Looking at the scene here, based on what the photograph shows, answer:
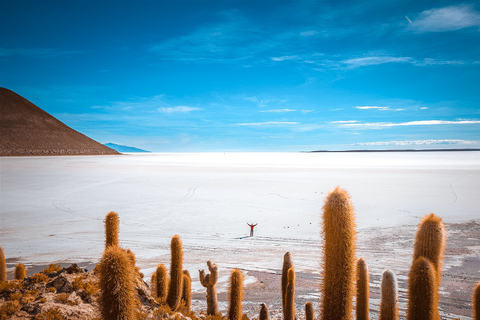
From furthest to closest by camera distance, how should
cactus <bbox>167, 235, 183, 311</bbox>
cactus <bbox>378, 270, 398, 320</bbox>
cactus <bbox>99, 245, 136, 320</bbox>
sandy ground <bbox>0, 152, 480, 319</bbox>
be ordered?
sandy ground <bbox>0, 152, 480, 319</bbox> → cactus <bbox>167, 235, 183, 311</bbox> → cactus <bbox>378, 270, 398, 320</bbox> → cactus <bbox>99, 245, 136, 320</bbox>

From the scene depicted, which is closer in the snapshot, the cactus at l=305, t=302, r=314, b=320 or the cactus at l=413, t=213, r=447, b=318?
the cactus at l=413, t=213, r=447, b=318

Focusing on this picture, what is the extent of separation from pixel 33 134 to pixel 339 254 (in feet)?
561

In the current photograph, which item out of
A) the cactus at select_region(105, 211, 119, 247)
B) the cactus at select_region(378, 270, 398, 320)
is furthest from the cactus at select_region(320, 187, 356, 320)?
the cactus at select_region(105, 211, 119, 247)

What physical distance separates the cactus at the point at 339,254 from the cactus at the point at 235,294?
172 centimetres

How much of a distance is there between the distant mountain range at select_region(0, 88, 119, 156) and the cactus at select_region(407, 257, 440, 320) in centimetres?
14479

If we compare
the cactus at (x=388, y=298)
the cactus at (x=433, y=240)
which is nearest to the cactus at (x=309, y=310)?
the cactus at (x=388, y=298)

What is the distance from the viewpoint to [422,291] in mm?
3471

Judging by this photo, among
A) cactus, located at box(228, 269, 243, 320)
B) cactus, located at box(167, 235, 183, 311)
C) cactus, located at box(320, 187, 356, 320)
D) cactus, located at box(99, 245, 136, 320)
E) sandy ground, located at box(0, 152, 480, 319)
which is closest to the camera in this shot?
cactus, located at box(99, 245, 136, 320)

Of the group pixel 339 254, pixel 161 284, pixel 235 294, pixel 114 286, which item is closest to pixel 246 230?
pixel 161 284

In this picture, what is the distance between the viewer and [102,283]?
302 cm

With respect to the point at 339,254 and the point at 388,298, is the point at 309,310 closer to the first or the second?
the point at 388,298

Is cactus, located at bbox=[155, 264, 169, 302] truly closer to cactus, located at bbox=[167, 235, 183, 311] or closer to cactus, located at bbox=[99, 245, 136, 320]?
cactus, located at bbox=[167, 235, 183, 311]

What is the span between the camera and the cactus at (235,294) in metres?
5.11

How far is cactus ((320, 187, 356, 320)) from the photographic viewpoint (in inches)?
139
